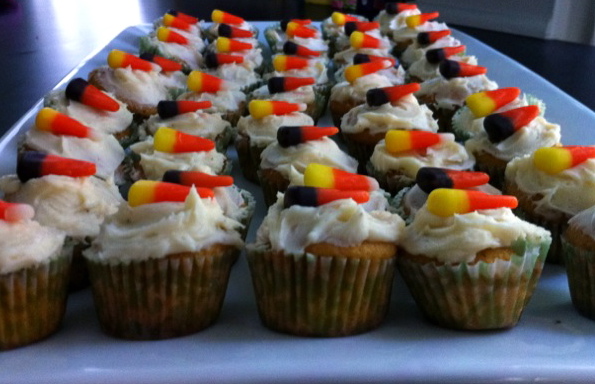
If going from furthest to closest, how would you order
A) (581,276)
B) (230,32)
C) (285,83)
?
(230,32)
(285,83)
(581,276)

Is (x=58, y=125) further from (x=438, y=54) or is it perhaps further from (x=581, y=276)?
(x=438, y=54)

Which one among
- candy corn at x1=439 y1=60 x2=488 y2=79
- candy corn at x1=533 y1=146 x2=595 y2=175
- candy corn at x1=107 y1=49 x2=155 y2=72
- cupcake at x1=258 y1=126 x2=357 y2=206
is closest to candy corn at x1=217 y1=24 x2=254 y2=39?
candy corn at x1=107 y1=49 x2=155 y2=72

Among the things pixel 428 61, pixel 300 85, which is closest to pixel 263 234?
pixel 300 85

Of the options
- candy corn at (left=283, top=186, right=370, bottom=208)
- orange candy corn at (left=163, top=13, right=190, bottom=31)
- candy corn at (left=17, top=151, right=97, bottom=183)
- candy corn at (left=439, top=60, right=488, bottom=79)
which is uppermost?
candy corn at (left=283, top=186, right=370, bottom=208)

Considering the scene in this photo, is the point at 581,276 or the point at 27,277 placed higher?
the point at 27,277

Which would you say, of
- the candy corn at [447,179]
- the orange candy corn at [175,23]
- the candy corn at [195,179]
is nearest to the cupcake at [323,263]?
the candy corn at [447,179]

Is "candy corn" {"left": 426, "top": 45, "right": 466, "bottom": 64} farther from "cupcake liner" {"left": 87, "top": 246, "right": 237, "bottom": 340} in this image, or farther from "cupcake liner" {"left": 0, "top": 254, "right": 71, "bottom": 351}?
"cupcake liner" {"left": 0, "top": 254, "right": 71, "bottom": 351}

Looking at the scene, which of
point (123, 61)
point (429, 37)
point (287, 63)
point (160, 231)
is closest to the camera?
point (160, 231)

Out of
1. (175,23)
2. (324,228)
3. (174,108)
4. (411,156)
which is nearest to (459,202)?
(324,228)
